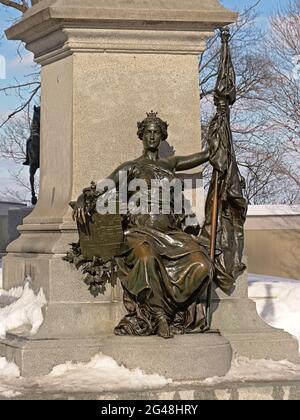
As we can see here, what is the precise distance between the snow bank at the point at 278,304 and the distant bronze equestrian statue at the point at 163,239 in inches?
54.4

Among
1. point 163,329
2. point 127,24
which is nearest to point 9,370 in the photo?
point 163,329

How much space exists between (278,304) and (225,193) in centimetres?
206

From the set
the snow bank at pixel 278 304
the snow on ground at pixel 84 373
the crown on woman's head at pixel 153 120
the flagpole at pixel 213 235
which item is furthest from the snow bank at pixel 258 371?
the crown on woman's head at pixel 153 120

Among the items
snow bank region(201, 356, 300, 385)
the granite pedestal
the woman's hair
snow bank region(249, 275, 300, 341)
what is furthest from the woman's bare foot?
snow bank region(249, 275, 300, 341)

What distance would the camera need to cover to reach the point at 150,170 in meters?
9.33

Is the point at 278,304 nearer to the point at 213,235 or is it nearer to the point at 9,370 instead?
the point at 213,235

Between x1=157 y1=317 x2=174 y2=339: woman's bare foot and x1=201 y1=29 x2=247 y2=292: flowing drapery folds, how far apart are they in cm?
90

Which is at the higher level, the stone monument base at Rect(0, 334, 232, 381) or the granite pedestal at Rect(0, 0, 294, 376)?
the granite pedestal at Rect(0, 0, 294, 376)

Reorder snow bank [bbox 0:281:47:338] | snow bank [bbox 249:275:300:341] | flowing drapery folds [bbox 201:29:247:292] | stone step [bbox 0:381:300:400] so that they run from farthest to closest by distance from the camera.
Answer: snow bank [bbox 249:275:300:341], flowing drapery folds [bbox 201:29:247:292], snow bank [bbox 0:281:47:338], stone step [bbox 0:381:300:400]

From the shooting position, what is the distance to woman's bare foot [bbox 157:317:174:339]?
8.70 meters

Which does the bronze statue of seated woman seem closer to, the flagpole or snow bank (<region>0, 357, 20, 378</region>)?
the flagpole

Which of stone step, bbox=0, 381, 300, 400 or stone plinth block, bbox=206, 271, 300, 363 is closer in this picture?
stone step, bbox=0, 381, 300, 400

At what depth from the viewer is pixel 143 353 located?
8609 millimetres
